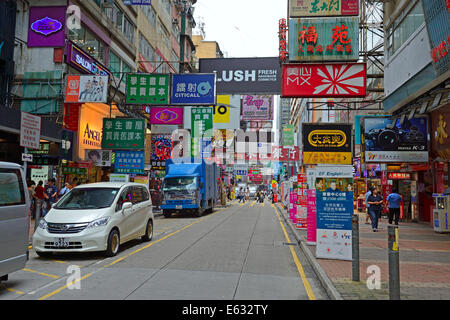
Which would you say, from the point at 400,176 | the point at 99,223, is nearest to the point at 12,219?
the point at 99,223

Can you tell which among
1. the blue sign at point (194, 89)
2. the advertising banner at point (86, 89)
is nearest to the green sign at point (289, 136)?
the blue sign at point (194, 89)

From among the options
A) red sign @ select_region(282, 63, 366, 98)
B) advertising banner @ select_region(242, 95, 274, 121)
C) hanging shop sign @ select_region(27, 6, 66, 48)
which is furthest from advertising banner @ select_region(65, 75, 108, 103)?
advertising banner @ select_region(242, 95, 274, 121)

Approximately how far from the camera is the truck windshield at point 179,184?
80.0 ft

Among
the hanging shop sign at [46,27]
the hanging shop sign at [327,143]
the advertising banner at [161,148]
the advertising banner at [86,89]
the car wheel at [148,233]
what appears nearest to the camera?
the car wheel at [148,233]

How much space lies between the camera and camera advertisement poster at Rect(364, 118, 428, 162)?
18.4 metres

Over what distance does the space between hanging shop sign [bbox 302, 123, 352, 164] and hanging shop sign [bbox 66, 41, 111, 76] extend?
12953mm

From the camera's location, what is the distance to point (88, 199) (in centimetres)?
1052

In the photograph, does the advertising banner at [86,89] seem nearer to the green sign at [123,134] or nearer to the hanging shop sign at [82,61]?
the hanging shop sign at [82,61]

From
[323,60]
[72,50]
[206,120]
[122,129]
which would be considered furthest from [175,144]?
[323,60]

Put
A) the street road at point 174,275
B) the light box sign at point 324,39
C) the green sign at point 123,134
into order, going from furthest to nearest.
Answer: the green sign at point 123,134 < the light box sign at point 324,39 < the street road at point 174,275

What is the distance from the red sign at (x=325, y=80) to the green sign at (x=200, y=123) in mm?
21481

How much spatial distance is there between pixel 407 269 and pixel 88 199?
780 centimetres

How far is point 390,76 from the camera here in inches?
746

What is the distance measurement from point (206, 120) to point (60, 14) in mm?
19995
